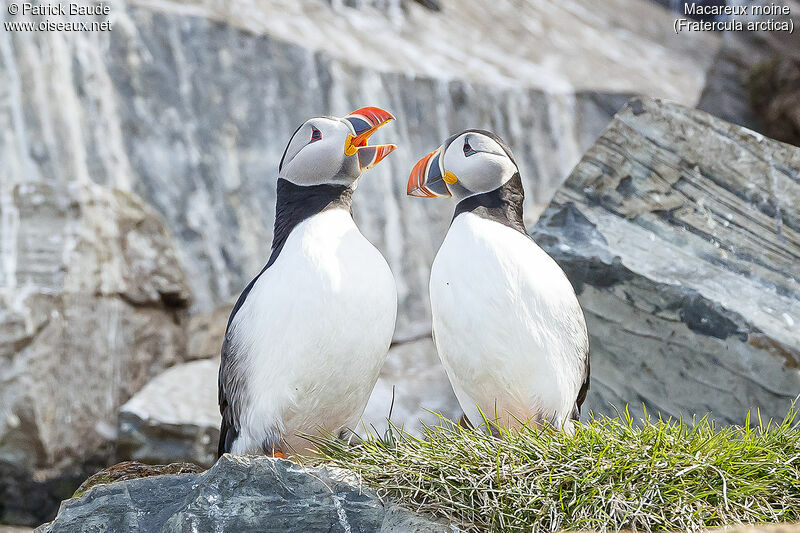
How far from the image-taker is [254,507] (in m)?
3.17

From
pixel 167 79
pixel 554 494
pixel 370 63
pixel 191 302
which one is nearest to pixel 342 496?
pixel 554 494

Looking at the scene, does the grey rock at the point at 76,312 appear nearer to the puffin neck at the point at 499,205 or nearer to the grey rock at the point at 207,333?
the grey rock at the point at 207,333

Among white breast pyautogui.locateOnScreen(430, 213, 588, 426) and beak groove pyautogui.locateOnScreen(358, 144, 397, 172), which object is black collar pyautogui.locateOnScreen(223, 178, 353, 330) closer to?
beak groove pyautogui.locateOnScreen(358, 144, 397, 172)

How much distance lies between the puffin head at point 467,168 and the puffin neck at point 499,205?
0.08 feet

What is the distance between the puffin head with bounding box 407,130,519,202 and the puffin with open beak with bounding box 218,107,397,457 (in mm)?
237

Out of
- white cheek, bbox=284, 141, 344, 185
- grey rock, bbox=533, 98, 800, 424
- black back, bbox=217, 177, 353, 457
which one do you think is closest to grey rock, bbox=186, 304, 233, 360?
grey rock, bbox=533, 98, 800, 424

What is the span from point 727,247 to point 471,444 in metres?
2.68

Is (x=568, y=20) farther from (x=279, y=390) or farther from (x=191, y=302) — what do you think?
(x=279, y=390)

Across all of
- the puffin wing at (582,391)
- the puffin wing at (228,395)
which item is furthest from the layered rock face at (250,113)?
the puffin wing at (228,395)

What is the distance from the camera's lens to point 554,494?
312cm

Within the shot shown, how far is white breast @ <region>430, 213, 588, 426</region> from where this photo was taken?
3.67 m

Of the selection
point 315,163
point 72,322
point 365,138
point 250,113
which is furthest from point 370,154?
point 250,113

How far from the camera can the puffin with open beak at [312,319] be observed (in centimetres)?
360

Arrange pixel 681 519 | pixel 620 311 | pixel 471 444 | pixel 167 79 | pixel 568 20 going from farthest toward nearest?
pixel 568 20 < pixel 167 79 < pixel 620 311 < pixel 471 444 < pixel 681 519
